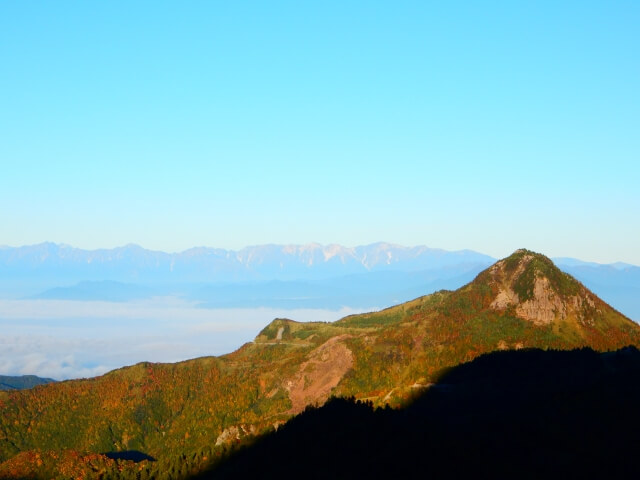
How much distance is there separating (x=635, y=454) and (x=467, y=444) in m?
42.8

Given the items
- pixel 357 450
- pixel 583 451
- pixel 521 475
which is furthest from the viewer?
pixel 357 450

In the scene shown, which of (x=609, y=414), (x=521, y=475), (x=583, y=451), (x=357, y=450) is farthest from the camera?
(x=609, y=414)

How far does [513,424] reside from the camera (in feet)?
632

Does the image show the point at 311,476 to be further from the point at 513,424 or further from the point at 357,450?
the point at 513,424

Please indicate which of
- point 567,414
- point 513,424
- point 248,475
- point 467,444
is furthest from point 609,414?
point 248,475

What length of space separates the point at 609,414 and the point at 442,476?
228ft

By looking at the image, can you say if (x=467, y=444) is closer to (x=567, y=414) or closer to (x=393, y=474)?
(x=393, y=474)

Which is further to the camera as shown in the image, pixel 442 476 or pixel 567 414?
pixel 567 414

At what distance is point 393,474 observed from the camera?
16450cm

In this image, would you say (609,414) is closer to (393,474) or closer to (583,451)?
(583,451)

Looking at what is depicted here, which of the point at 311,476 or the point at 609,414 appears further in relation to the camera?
the point at 609,414

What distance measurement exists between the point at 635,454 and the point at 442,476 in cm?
5138

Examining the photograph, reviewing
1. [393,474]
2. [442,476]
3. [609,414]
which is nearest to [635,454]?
[609,414]

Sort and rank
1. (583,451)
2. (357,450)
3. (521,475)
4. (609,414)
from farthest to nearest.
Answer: (609,414) → (357,450) → (583,451) → (521,475)
